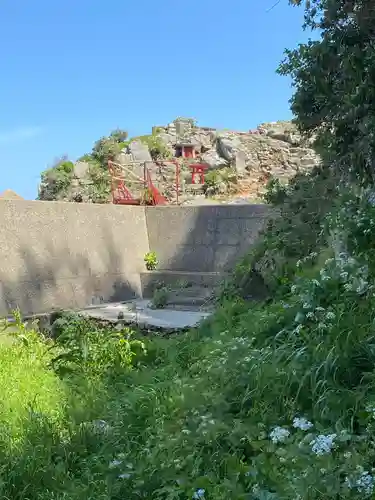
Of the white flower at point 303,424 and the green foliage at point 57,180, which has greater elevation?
the green foliage at point 57,180

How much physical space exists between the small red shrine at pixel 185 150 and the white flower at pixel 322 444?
16.9m

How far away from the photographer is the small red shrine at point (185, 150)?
60.2 ft

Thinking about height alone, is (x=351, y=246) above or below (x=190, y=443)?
above

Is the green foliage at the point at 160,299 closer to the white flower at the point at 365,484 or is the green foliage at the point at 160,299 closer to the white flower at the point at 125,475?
the white flower at the point at 125,475

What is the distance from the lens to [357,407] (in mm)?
2062

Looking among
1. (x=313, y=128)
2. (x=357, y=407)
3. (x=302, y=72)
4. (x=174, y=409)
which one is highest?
(x=302, y=72)

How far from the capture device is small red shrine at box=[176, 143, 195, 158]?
18.3 m

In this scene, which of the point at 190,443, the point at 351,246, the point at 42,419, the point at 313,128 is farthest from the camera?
the point at 313,128

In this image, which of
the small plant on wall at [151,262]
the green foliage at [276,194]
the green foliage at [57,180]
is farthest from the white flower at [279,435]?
the green foliage at [57,180]

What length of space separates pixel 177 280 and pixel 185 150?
1178cm

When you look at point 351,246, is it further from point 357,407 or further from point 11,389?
point 11,389

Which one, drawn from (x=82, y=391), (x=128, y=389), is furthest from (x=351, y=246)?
(x=82, y=391)

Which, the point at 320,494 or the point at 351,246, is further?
the point at 351,246

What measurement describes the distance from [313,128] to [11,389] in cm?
346
